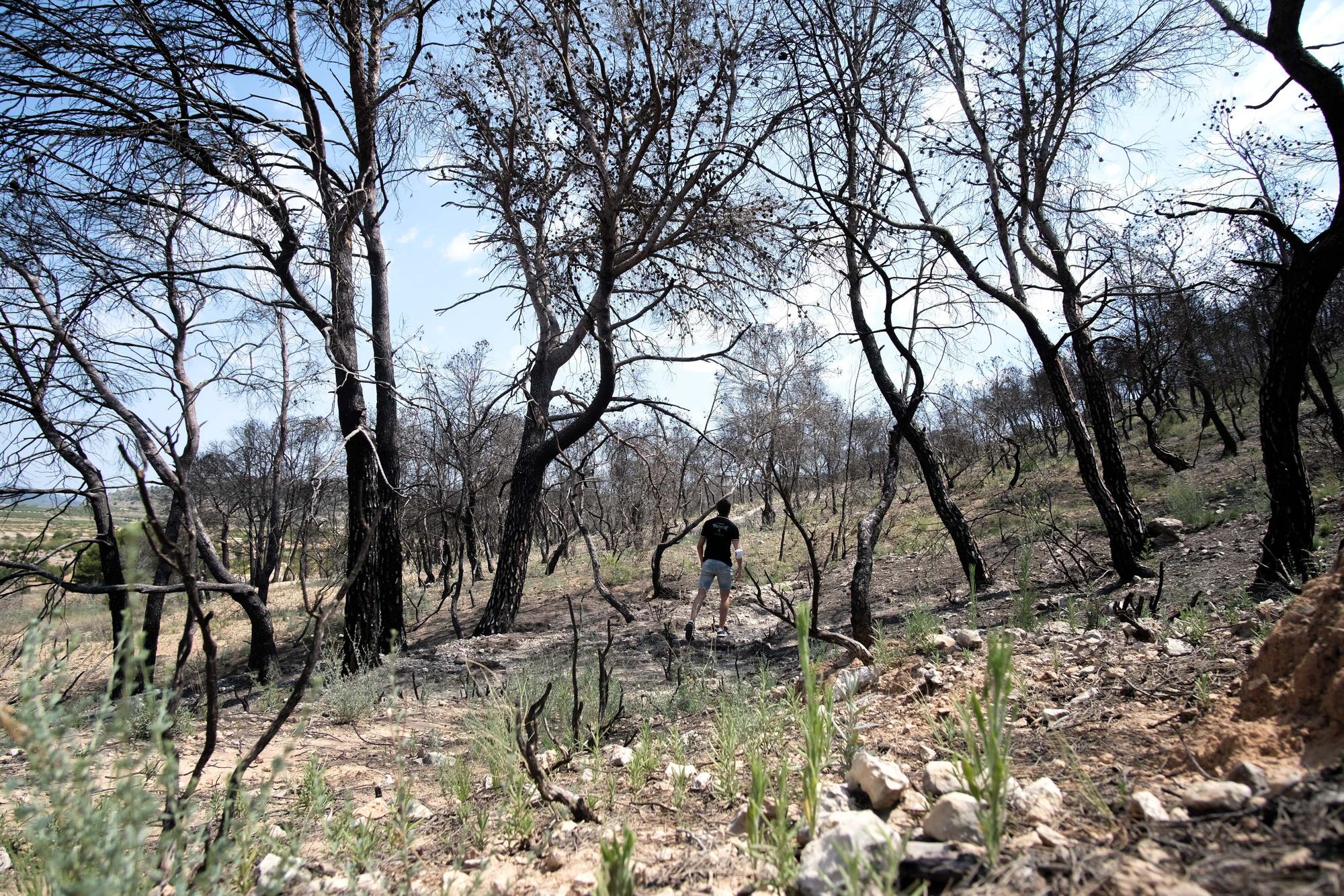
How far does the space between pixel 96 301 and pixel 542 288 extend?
15.5ft

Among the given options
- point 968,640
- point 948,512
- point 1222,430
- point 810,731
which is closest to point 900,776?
point 810,731

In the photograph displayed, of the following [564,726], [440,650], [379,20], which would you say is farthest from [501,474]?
[564,726]

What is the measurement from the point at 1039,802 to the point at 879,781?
45cm

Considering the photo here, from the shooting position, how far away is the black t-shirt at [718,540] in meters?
8.84

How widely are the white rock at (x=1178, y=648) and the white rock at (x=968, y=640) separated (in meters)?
1.11

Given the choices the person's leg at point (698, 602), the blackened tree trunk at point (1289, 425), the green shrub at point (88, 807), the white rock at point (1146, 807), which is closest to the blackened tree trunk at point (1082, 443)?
the blackened tree trunk at point (1289, 425)

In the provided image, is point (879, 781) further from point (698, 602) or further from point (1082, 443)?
point (1082, 443)

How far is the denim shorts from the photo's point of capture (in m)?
8.72

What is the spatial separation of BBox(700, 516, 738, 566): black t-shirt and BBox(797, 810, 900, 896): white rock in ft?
23.3

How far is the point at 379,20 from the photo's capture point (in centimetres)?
728

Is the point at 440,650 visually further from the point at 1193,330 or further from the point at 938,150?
the point at 1193,330

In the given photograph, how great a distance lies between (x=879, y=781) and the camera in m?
2.09

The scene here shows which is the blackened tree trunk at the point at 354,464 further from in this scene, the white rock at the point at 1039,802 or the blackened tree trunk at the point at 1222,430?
the blackened tree trunk at the point at 1222,430

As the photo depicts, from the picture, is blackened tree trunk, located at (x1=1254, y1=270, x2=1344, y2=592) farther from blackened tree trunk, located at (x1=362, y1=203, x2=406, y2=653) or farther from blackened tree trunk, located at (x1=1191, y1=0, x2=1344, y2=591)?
blackened tree trunk, located at (x1=362, y1=203, x2=406, y2=653)
